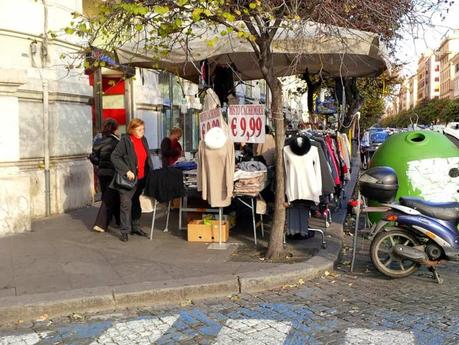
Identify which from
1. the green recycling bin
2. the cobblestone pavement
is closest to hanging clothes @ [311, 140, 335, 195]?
the green recycling bin

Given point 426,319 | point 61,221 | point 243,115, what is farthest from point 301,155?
point 61,221

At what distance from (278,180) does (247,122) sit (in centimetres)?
182

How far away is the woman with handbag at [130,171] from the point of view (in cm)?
810

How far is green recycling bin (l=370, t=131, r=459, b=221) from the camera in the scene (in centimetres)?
836

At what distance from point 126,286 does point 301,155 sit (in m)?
2.99

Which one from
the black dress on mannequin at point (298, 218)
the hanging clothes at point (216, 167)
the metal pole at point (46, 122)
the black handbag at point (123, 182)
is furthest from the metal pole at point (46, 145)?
the black dress on mannequin at point (298, 218)

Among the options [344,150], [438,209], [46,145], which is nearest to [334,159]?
[344,150]

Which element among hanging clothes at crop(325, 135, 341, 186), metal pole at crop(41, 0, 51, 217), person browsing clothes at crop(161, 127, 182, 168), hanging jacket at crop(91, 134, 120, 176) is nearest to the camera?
hanging jacket at crop(91, 134, 120, 176)

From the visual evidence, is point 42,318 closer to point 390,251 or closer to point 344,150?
point 390,251

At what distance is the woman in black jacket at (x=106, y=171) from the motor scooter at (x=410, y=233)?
4.15 m

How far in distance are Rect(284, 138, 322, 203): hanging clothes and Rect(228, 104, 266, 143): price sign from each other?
126cm

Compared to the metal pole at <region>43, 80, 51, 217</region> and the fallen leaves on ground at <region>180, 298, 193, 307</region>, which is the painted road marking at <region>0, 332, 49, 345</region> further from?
the metal pole at <region>43, 80, 51, 217</region>

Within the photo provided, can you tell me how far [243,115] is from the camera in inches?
347

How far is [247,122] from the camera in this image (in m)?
8.80
